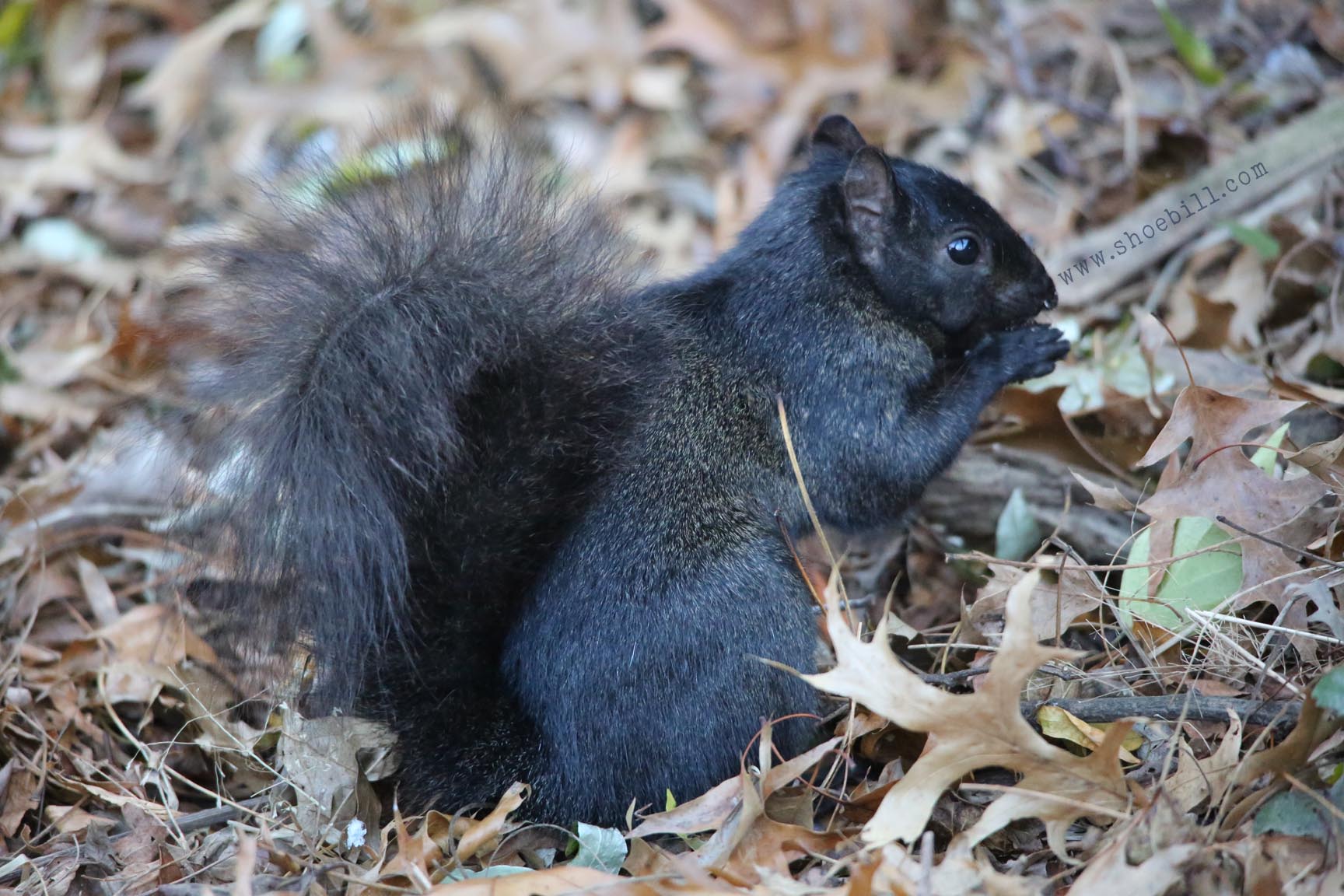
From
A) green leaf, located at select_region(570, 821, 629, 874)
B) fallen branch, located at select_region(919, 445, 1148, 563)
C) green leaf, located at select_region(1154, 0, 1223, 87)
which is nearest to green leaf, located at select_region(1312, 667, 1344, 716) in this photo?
fallen branch, located at select_region(919, 445, 1148, 563)

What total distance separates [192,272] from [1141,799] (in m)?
2.36

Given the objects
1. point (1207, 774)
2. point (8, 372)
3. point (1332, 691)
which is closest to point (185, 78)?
point (8, 372)

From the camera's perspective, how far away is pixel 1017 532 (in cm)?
322

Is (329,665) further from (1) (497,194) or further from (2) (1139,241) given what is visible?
(2) (1139,241)

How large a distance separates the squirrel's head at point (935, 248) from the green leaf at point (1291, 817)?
1.49 metres

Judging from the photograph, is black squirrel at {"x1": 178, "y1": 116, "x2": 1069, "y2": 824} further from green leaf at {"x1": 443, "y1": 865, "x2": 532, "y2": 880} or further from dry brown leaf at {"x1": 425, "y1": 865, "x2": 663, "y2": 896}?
dry brown leaf at {"x1": 425, "y1": 865, "x2": 663, "y2": 896}

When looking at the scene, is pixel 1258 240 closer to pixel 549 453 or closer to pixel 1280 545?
pixel 1280 545

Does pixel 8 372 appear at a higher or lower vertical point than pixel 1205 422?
lower

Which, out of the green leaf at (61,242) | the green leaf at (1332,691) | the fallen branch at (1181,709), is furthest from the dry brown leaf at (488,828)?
the green leaf at (61,242)

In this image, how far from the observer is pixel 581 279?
2.72 meters

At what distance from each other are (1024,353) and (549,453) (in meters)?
1.29

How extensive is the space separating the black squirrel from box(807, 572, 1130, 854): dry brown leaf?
1.68 ft

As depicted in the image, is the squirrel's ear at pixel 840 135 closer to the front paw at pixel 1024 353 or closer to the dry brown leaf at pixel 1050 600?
the front paw at pixel 1024 353

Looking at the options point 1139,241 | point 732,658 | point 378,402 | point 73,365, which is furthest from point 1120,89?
point 73,365
